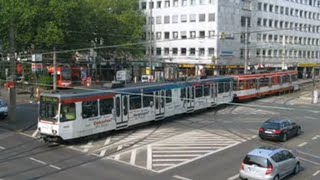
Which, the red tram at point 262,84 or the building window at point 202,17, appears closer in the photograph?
the red tram at point 262,84

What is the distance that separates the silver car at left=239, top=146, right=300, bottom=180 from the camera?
2223 cm

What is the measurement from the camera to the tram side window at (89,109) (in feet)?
102

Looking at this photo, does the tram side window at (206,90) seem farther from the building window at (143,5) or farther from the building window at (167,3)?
the building window at (143,5)


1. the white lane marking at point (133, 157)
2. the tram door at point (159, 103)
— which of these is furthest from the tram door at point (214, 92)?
the white lane marking at point (133, 157)

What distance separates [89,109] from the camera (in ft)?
103

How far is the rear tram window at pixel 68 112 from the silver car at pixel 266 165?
11.5 m

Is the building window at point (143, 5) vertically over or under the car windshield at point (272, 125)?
over

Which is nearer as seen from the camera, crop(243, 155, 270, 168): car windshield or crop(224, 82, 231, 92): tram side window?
crop(243, 155, 270, 168): car windshield

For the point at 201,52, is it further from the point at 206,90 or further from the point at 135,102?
the point at 135,102

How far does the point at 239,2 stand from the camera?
285 feet

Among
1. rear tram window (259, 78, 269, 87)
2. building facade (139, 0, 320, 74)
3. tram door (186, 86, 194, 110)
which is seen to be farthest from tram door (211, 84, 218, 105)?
building facade (139, 0, 320, 74)

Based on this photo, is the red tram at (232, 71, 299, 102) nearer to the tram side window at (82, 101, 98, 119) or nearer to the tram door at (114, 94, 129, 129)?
the tram door at (114, 94, 129, 129)

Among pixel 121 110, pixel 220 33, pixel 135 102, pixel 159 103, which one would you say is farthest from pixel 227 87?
pixel 220 33

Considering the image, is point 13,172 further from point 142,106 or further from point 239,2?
point 239,2
